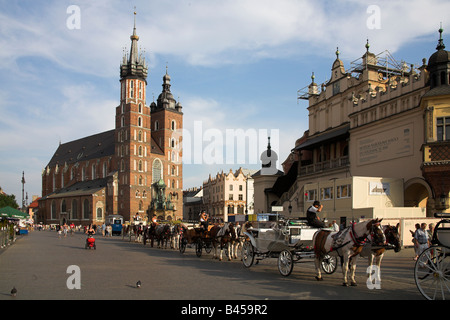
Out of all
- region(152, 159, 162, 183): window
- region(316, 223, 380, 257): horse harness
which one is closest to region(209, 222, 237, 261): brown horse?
region(316, 223, 380, 257): horse harness

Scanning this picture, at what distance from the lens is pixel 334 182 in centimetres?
3256

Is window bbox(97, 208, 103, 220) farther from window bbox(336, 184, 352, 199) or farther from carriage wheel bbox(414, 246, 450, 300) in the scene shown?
carriage wheel bbox(414, 246, 450, 300)

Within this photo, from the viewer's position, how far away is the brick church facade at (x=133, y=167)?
332ft

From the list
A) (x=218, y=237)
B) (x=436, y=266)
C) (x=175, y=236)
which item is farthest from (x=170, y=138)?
(x=436, y=266)

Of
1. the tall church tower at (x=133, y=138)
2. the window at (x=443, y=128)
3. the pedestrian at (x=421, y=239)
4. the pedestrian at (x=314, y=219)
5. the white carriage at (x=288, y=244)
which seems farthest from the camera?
the tall church tower at (x=133, y=138)

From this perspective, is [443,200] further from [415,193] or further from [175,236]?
[175,236]

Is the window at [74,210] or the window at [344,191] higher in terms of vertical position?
the window at [344,191]

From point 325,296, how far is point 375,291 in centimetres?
164

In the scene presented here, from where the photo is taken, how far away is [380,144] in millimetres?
32781

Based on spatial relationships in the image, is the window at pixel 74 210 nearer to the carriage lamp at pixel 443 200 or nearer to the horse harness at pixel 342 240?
the carriage lamp at pixel 443 200

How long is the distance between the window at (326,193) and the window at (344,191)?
1.11 m

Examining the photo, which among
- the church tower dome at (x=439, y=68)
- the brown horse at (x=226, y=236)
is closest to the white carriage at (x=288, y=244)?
the brown horse at (x=226, y=236)
